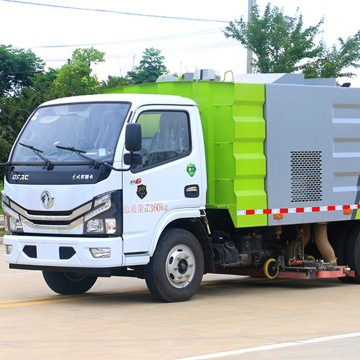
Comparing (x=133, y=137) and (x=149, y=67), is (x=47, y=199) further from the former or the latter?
(x=149, y=67)

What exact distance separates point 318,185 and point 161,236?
9.12 feet

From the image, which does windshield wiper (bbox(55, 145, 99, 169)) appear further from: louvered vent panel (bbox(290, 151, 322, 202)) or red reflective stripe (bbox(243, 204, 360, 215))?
louvered vent panel (bbox(290, 151, 322, 202))

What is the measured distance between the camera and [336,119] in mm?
11180

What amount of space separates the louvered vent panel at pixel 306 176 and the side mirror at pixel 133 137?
2.73 meters

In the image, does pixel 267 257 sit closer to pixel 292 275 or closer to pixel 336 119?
pixel 292 275

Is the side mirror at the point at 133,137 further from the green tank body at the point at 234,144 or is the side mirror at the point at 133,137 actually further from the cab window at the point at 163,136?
the green tank body at the point at 234,144

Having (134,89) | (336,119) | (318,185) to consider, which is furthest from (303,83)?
(134,89)

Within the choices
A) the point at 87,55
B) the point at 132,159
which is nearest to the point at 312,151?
the point at 132,159

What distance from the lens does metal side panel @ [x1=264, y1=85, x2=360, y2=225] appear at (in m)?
10.4

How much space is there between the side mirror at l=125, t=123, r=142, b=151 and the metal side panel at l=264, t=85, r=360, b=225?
2252 millimetres

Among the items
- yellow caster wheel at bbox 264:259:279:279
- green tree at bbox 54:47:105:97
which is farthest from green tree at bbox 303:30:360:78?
yellow caster wheel at bbox 264:259:279:279

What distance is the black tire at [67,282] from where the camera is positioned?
33.8 feet

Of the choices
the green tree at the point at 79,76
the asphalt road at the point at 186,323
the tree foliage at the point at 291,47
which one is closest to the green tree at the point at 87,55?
the green tree at the point at 79,76

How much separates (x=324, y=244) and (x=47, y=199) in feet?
14.8
